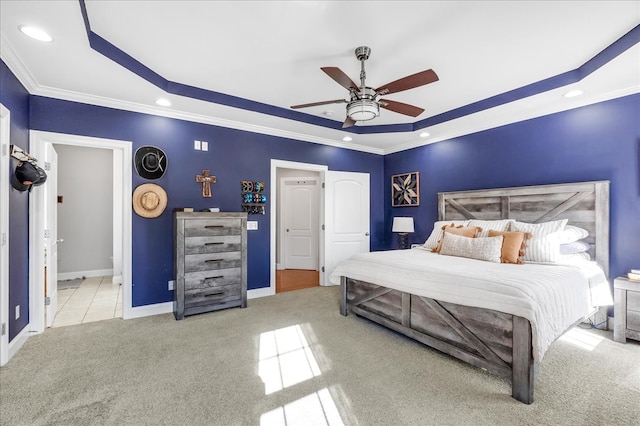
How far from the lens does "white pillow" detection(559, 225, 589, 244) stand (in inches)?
122

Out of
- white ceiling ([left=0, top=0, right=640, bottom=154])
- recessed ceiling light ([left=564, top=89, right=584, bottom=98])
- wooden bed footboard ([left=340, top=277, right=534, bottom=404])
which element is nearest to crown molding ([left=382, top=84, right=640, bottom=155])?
white ceiling ([left=0, top=0, right=640, bottom=154])

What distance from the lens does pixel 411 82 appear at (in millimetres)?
2359

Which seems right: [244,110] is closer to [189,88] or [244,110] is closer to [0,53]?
[189,88]

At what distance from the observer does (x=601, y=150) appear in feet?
10.6

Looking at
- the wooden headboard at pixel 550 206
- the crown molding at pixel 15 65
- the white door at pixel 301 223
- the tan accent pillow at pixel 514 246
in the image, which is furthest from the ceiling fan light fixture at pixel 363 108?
the white door at pixel 301 223

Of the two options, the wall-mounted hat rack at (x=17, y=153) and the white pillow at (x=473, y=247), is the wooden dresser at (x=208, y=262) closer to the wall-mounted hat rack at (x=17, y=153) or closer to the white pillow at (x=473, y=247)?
the wall-mounted hat rack at (x=17, y=153)

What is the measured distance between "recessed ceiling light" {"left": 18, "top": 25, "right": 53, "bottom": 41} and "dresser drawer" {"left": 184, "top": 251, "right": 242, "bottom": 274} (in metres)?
2.30

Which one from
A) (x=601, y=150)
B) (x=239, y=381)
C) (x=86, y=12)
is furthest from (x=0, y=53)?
(x=601, y=150)

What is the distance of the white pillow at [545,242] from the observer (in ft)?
9.89

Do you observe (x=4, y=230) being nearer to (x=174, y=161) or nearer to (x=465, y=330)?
(x=174, y=161)

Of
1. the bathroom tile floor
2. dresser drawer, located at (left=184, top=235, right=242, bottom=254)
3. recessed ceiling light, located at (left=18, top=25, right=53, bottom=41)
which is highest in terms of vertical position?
recessed ceiling light, located at (left=18, top=25, right=53, bottom=41)

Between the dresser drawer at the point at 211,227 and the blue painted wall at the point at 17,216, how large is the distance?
1.45 metres

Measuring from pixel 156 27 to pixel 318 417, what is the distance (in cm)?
302

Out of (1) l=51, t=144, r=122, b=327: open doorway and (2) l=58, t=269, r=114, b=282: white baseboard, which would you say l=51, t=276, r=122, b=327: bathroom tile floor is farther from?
(2) l=58, t=269, r=114, b=282: white baseboard
